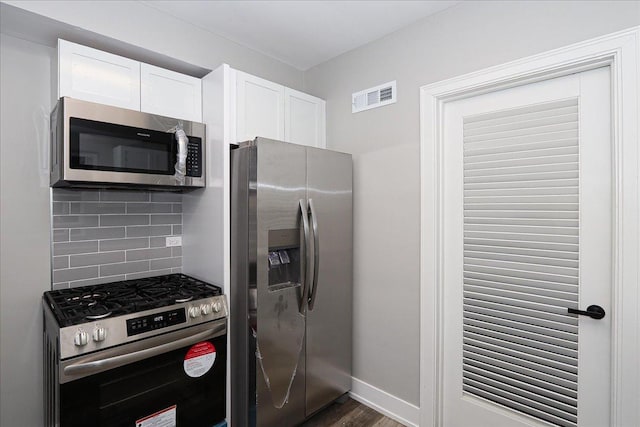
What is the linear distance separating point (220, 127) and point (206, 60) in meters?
0.62

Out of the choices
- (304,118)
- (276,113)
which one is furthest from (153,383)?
(304,118)

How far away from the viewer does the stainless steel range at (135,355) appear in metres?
1.41

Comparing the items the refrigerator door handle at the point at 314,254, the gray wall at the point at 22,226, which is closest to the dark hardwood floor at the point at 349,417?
the refrigerator door handle at the point at 314,254

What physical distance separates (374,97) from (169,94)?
1.42m

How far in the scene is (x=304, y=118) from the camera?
8.55ft

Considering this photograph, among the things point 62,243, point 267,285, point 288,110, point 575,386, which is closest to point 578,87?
point 575,386

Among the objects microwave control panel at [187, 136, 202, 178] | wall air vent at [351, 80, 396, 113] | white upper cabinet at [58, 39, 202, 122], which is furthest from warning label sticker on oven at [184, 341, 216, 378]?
wall air vent at [351, 80, 396, 113]

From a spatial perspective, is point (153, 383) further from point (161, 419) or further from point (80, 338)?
point (80, 338)

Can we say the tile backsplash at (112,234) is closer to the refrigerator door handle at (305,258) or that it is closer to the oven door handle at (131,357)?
the oven door handle at (131,357)

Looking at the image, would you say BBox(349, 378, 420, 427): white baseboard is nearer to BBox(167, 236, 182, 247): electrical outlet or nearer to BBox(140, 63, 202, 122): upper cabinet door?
BBox(167, 236, 182, 247): electrical outlet

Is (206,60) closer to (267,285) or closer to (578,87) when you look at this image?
(267,285)

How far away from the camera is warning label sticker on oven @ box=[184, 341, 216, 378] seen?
175cm

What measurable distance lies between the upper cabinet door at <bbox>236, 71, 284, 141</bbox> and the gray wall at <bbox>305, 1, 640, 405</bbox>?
542mm

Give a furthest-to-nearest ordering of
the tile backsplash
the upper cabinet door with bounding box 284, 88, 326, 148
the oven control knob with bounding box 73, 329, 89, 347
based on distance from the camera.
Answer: the upper cabinet door with bounding box 284, 88, 326, 148 < the tile backsplash < the oven control knob with bounding box 73, 329, 89, 347
